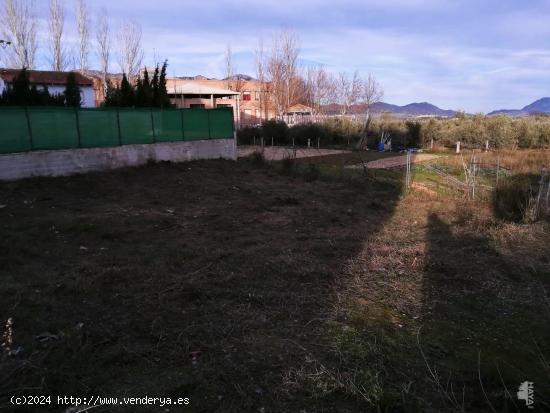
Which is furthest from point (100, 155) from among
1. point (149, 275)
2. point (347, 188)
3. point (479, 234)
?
point (479, 234)

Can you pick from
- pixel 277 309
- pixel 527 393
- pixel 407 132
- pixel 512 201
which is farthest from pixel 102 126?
pixel 407 132

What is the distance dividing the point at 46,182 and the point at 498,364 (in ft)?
41.2

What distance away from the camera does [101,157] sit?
50.4ft

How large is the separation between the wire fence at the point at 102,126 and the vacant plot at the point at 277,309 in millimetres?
4170

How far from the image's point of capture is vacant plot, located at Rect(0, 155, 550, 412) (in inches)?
136

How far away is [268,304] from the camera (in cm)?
501

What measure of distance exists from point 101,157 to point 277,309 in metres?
12.3

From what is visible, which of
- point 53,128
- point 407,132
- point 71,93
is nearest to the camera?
point 53,128

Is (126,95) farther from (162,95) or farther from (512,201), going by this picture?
(512,201)

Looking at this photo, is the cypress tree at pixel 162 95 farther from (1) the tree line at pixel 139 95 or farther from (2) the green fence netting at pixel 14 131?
(2) the green fence netting at pixel 14 131

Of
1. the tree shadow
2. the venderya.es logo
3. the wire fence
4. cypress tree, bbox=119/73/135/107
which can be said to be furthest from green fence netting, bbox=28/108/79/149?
the venderya.es logo

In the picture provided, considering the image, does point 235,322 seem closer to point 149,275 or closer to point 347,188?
point 149,275

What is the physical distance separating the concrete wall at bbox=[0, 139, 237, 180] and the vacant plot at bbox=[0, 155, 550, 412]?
11.7 feet

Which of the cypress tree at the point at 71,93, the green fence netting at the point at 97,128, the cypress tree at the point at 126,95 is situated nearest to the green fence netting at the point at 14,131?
the green fence netting at the point at 97,128
